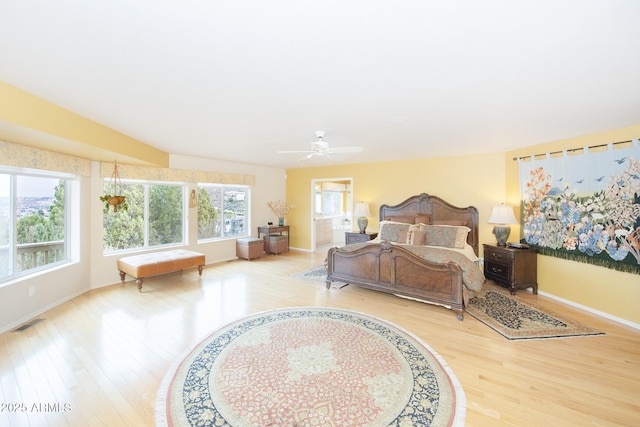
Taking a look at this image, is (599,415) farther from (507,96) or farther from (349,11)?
(349,11)

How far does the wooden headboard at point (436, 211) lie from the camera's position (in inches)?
197

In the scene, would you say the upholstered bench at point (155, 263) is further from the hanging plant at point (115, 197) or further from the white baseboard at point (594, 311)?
the white baseboard at point (594, 311)

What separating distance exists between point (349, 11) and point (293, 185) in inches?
254

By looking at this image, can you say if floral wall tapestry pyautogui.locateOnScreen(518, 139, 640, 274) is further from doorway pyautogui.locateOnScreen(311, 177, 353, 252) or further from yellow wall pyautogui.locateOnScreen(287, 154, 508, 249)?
doorway pyautogui.locateOnScreen(311, 177, 353, 252)

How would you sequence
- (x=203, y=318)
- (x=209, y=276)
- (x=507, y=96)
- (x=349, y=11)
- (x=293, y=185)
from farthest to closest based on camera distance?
(x=293, y=185) → (x=209, y=276) → (x=203, y=318) → (x=507, y=96) → (x=349, y=11)

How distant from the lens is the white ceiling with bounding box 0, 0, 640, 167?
136 centimetres

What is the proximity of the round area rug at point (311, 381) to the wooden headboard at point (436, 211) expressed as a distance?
10.00 feet

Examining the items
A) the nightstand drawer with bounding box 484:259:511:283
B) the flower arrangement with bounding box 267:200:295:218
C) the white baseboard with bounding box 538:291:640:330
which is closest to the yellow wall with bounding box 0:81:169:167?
the flower arrangement with bounding box 267:200:295:218

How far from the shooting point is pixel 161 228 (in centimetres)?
534

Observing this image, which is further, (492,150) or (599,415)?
(492,150)

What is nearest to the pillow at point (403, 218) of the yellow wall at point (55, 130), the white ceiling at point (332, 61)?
the white ceiling at point (332, 61)

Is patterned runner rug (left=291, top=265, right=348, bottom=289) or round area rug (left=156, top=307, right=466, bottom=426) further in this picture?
patterned runner rug (left=291, top=265, right=348, bottom=289)

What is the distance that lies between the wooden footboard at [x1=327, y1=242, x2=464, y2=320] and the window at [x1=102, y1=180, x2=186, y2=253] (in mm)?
3495

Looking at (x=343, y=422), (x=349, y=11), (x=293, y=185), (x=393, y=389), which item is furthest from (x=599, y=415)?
(x=293, y=185)
